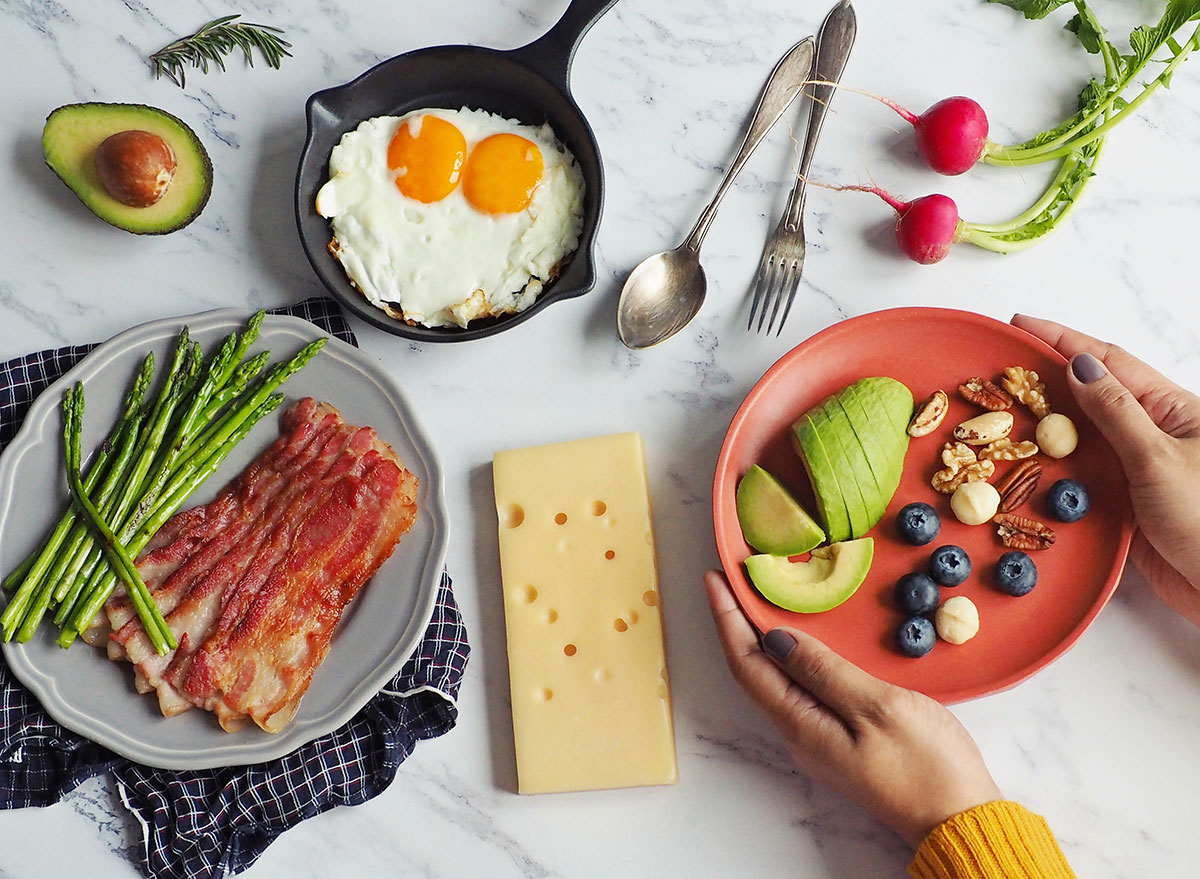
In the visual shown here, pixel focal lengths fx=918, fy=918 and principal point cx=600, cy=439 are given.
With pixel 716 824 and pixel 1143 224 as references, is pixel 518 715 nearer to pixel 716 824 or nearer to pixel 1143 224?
pixel 716 824

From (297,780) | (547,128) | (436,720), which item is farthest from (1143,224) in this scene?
(297,780)

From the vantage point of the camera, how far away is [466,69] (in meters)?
2.08

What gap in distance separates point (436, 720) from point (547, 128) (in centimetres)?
138

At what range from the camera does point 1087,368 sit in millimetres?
1949

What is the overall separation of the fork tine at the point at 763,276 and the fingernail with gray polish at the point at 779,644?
28.1 inches

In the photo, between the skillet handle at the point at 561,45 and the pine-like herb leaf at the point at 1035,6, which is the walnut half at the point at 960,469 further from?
the skillet handle at the point at 561,45

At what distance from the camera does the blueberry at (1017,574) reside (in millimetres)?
1971

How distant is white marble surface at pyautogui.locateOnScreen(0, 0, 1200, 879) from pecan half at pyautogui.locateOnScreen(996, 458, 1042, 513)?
1.27 feet

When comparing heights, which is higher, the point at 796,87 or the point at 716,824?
the point at 796,87

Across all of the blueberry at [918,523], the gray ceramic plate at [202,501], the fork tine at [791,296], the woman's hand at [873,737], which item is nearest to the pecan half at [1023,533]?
the blueberry at [918,523]

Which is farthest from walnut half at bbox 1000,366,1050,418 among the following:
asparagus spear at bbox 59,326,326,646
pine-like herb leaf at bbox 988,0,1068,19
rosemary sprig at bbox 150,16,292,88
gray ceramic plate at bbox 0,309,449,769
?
rosemary sprig at bbox 150,16,292,88

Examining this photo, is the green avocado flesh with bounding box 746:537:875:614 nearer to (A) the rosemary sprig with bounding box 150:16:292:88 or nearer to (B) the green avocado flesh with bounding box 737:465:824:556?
(B) the green avocado flesh with bounding box 737:465:824:556

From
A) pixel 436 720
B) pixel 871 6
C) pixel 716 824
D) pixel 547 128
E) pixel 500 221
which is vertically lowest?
pixel 716 824

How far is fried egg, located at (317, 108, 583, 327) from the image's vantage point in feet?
6.68
